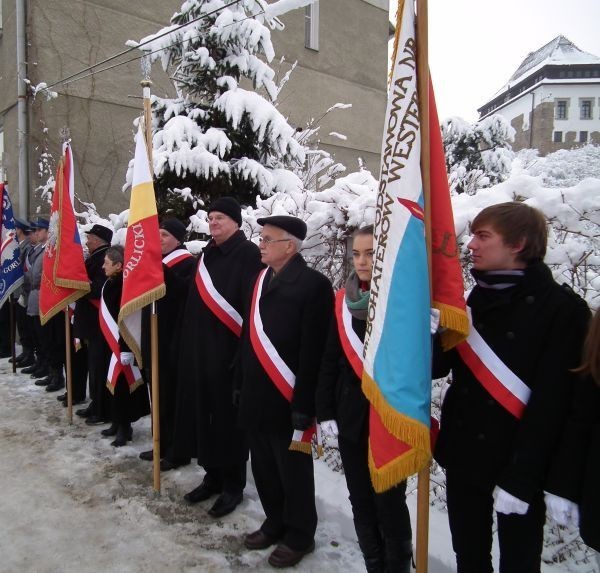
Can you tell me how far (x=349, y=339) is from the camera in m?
2.51

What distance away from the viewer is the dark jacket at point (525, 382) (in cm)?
185

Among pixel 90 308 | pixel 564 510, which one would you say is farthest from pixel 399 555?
pixel 90 308

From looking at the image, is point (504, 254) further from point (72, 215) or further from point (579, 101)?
point (579, 101)

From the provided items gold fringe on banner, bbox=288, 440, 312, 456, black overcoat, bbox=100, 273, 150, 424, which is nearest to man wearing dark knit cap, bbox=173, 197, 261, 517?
gold fringe on banner, bbox=288, 440, 312, 456

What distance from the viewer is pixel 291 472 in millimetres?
2977

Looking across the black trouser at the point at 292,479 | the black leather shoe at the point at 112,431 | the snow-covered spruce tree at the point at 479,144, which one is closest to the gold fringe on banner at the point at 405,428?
the black trouser at the point at 292,479

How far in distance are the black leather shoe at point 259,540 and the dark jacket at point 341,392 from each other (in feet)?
3.58

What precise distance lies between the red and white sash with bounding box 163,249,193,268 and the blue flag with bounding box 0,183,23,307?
388 cm

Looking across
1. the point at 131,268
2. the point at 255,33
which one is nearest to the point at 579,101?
the point at 255,33

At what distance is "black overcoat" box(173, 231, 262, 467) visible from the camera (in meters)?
3.51

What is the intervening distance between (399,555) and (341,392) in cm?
83

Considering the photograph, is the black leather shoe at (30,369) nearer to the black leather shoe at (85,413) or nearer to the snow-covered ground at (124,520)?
the black leather shoe at (85,413)

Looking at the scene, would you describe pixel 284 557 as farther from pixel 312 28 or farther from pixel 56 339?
pixel 312 28

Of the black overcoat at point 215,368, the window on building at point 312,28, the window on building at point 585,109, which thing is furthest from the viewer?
the window on building at point 585,109
